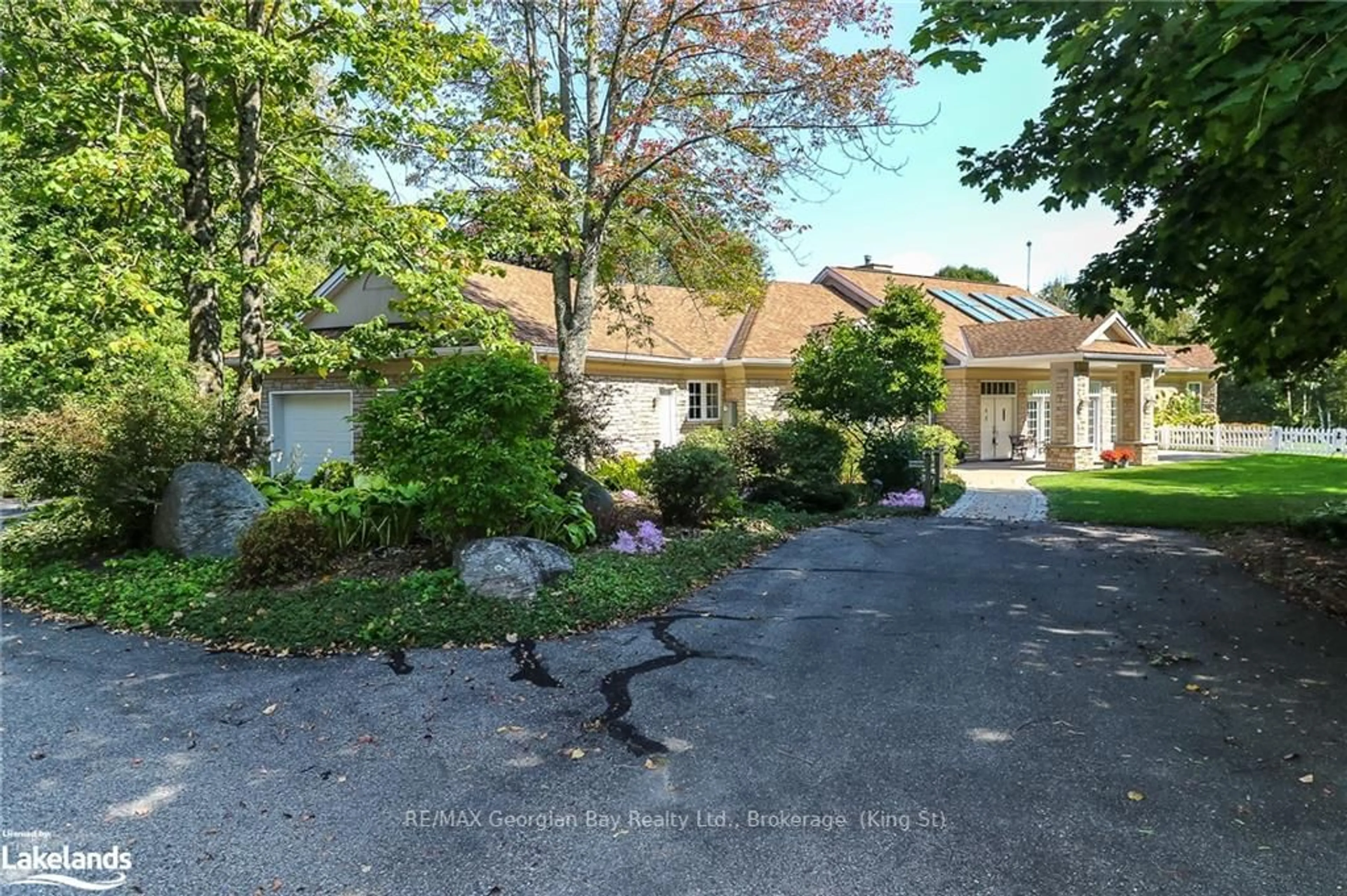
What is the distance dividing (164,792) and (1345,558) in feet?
33.3

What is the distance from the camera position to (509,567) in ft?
20.7

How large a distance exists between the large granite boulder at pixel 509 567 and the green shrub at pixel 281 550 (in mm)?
1401

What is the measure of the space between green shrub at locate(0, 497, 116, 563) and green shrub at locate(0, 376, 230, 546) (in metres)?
0.14

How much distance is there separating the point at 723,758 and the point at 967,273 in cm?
4516

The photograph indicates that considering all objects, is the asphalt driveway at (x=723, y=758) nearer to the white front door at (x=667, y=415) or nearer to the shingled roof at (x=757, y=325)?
the shingled roof at (x=757, y=325)

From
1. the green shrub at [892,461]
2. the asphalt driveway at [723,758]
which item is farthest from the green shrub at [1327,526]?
the green shrub at [892,461]

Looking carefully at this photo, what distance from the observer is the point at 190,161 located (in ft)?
33.6

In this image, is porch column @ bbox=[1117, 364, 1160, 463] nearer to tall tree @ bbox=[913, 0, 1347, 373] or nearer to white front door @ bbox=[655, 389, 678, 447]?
white front door @ bbox=[655, 389, 678, 447]

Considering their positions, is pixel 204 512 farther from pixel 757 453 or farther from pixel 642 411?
pixel 642 411

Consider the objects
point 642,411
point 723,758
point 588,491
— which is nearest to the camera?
point 723,758

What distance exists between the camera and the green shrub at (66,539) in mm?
8047

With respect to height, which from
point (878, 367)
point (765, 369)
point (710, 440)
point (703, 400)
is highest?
point (765, 369)

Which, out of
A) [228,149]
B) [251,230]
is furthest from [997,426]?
[228,149]

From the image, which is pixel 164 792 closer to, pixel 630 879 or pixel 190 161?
pixel 630 879
